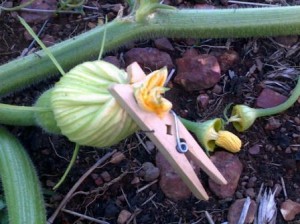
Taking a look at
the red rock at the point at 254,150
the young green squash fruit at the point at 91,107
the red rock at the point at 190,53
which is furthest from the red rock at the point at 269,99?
the young green squash fruit at the point at 91,107

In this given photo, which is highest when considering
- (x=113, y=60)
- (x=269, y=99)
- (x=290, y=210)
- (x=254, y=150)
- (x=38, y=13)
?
(x=38, y=13)

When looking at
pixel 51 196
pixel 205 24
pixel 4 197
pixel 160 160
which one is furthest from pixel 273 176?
pixel 4 197

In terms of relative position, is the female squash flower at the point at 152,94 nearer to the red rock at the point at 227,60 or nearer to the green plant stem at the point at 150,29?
the green plant stem at the point at 150,29

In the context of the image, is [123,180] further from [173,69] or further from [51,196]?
[173,69]

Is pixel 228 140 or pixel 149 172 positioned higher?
pixel 228 140

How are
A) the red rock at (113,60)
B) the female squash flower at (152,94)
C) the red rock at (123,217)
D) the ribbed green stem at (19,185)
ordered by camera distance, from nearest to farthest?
the female squash flower at (152,94)
the ribbed green stem at (19,185)
the red rock at (123,217)
the red rock at (113,60)

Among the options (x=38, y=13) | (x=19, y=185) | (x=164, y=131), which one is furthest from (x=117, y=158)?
(x=38, y=13)

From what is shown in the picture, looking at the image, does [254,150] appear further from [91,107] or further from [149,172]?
[91,107]
